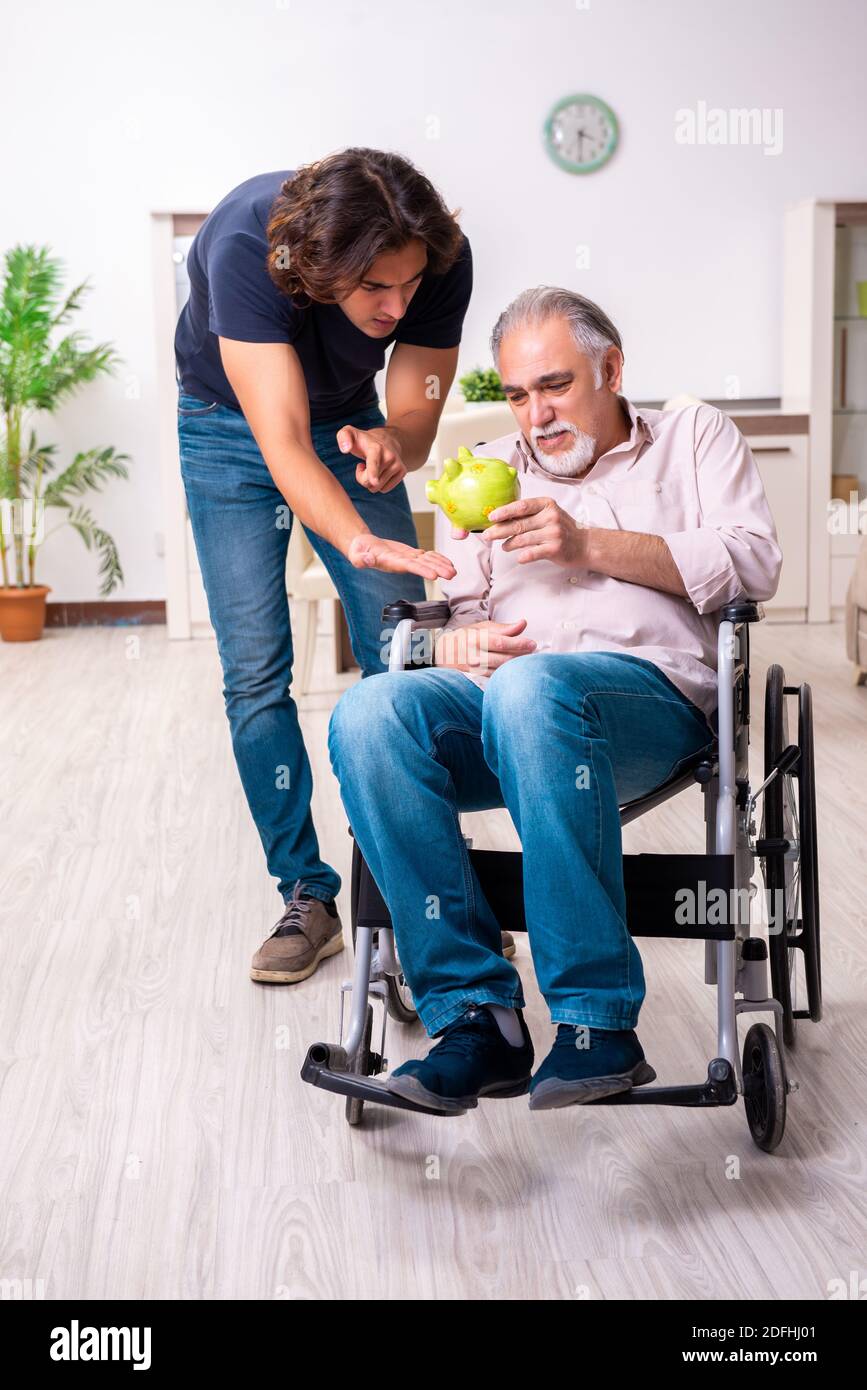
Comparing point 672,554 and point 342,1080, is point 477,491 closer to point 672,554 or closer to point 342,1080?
point 672,554

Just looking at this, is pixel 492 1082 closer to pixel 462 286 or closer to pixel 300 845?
pixel 300 845

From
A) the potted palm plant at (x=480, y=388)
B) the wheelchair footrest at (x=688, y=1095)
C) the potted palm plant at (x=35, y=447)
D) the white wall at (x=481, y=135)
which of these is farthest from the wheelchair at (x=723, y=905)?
the white wall at (x=481, y=135)

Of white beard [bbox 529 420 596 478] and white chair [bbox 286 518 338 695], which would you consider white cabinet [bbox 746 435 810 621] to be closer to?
white chair [bbox 286 518 338 695]

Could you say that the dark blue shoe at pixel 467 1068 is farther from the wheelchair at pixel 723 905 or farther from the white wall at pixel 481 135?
the white wall at pixel 481 135

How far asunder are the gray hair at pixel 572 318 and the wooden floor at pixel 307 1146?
94cm

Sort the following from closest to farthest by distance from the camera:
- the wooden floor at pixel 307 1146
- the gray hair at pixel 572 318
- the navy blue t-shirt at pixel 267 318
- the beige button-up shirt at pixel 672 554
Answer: the wooden floor at pixel 307 1146
the beige button-up shirt at pixel 672 554
the gray hair at pixel 572 318
the navy blue t-shirt at pixel 267 318

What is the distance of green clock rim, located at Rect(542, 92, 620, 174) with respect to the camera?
220 inches

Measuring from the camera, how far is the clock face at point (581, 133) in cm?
559

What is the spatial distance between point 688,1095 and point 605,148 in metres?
5.00

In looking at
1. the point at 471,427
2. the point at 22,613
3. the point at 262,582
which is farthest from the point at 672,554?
the point at 22,613

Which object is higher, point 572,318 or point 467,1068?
point 572,318

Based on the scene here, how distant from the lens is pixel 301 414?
1888mm
